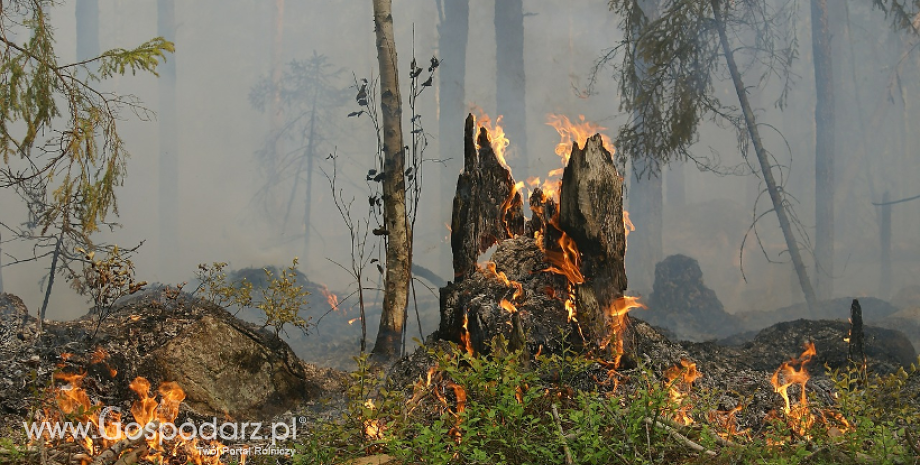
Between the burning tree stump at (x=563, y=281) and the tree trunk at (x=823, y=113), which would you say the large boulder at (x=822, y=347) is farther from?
the tree trunk at (x=823, y=113)

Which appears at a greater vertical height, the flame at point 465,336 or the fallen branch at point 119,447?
the flame at point 465,336

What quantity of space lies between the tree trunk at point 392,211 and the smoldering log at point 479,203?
5.29ft

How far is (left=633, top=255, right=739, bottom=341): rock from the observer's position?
46.3 ft

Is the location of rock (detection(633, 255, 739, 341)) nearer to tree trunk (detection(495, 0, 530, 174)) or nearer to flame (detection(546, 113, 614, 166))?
tree trunk (detection(495, 0, 530, 174))

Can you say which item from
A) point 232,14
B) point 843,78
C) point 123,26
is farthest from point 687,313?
point 123,26

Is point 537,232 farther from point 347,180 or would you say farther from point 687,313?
point 347,180

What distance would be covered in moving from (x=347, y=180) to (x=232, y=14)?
8.66 m

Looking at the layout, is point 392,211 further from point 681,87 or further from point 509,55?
point 509,55

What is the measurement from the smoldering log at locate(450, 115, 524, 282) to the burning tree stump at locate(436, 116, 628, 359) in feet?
0.93

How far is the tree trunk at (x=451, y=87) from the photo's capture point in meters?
22.2

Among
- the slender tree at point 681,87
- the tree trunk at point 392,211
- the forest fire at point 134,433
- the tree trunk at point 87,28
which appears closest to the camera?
the forest fire at point 134,433

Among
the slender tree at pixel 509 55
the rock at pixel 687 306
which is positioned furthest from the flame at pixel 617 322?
the slender tree at pixel 509 55

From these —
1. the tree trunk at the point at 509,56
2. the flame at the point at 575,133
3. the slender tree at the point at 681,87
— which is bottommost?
the flame at the point at 575,133

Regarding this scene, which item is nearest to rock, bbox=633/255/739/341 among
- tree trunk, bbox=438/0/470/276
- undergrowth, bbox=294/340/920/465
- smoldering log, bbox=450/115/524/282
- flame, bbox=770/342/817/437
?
flame, bbox=770/342/817/437
